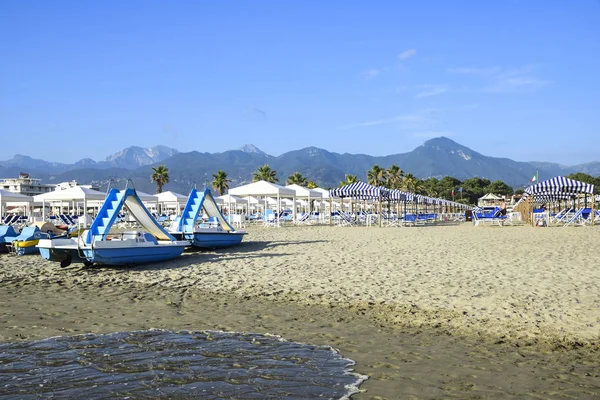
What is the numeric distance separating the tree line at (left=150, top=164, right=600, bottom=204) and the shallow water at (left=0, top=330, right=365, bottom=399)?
46.9 meters

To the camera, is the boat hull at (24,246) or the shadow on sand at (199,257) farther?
the boat hull at (24,246)

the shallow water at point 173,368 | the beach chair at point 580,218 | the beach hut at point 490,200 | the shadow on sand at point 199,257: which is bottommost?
the shallow water at point 173,368

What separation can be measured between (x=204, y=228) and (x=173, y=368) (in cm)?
1086

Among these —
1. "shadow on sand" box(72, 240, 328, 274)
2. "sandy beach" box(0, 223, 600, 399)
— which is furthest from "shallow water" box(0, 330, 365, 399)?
"shadow on sand" box(72, 240, 328, 274)

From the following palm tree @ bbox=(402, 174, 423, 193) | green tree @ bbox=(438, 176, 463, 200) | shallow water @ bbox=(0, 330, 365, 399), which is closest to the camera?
shallow water @ bbox=(0, 330, 365, 399)

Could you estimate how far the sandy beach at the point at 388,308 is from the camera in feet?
14.6

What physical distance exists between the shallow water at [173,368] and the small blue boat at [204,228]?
8801 millimetres

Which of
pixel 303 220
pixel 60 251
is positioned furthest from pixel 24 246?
pixel 303 220

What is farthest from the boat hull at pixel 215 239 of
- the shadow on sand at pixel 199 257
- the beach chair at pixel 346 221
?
the beach chair at pixel 346 221

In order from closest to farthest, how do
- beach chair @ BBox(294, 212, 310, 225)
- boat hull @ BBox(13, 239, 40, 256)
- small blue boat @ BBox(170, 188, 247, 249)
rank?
1. boat hull @ BBox(13, 239, 40, 256)
2. small blue boat @ BBox(170, 188, 247, 249)
3. beach chair @ BBox(294, 212, 310, 225)

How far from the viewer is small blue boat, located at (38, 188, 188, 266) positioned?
10602mm

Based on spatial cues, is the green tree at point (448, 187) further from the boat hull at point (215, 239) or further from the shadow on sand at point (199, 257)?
the shadow on sand at point (199, 257)

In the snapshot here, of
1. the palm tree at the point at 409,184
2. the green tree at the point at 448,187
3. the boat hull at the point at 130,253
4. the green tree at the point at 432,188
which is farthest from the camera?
the green tree at the point at 448,187

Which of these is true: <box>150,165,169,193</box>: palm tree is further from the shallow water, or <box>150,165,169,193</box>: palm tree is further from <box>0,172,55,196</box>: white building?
<box>0,172,55,196</box>: white building
